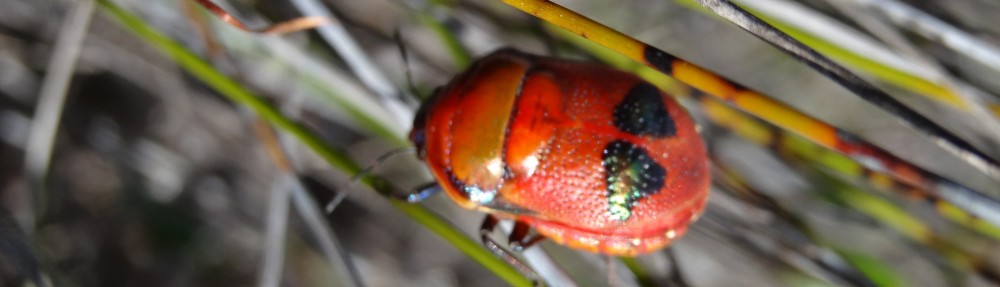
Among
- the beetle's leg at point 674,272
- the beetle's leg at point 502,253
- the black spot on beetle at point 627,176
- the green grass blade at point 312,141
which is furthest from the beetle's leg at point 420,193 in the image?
the beetle's leg at point 674,272

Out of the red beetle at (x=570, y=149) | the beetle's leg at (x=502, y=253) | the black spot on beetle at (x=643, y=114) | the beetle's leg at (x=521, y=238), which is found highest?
the black spot on beetle at (x=643, y=114)

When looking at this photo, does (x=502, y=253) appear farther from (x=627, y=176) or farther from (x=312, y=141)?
(x=312, y=141)

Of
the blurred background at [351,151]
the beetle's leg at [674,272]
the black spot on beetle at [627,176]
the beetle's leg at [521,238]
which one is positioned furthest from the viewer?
the beetle's leg at [674,272]

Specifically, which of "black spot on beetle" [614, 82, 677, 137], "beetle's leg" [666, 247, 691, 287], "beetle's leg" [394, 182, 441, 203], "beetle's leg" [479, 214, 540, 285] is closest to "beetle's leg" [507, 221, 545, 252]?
"beetle's leg" [479, 214, 540, 285]

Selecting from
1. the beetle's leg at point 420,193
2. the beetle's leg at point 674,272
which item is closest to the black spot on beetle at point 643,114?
the beetle's leg at point 420,193

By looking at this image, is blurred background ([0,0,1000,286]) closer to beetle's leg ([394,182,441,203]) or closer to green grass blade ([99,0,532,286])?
green grass blade ([99,0,532,286])

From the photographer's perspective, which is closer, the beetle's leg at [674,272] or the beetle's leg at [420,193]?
the beetle's leg at [420,193]

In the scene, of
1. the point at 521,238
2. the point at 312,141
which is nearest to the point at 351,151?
the point at 312,141

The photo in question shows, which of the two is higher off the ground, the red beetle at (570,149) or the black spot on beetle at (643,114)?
the black spot on beetle at (643,114)

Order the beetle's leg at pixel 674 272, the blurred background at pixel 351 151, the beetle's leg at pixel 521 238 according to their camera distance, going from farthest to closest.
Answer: the beetle's leg at pixel 674 272 → the blurred background at pixel 351 151 → the beetle's leg at pixel 521 238

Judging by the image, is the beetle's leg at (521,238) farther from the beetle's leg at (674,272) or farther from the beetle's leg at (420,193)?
the beetle's leg at (674,272)
